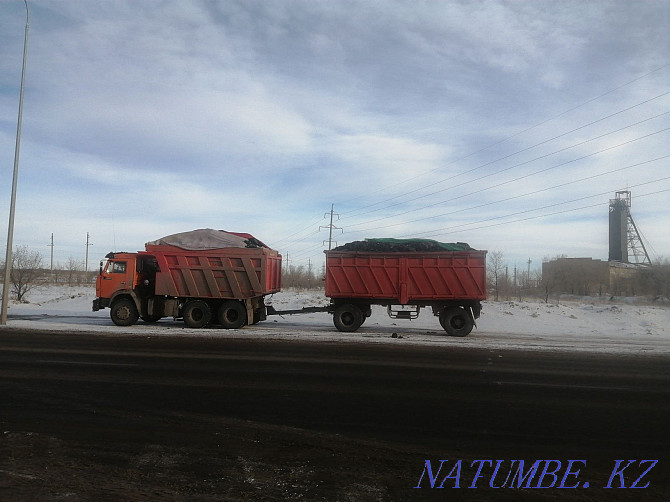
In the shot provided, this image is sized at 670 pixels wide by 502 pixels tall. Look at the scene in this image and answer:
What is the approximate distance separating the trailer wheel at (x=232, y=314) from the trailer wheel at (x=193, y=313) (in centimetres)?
50

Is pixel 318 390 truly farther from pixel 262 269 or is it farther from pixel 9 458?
pixel 262 269

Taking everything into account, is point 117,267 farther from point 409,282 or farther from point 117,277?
point 409,282

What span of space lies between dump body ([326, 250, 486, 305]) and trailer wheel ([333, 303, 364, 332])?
47cm

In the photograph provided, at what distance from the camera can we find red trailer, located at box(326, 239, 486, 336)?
1920 centimetres

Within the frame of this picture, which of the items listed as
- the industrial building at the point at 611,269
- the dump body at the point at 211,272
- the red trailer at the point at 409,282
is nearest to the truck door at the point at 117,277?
the dump body at the point at 211,272

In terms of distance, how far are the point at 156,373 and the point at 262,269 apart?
33.7 feet

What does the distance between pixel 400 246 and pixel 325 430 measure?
46.6 ft

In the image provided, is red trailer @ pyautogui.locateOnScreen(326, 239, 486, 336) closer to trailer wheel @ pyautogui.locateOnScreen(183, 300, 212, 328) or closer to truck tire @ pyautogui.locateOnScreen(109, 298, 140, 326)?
trailer wheel @ pyautogui.locateOnScreen(183, 300, 212, 328)

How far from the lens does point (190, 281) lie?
20266 millimetres

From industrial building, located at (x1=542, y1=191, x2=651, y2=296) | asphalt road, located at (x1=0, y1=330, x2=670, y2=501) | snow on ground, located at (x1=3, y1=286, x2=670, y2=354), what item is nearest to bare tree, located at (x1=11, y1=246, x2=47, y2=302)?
snow on ground, located at (x1=3, y1=286, x2=670, y2=354)

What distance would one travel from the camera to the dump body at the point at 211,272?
20.2m

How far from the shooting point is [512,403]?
8055 millimetres

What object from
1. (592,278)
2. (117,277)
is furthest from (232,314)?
(592,278)

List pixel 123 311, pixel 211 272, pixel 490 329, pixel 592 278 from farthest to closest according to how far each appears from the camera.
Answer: pixel 592 278 → pixel 490 329 → pixel 123 311 → pixel 211 272
